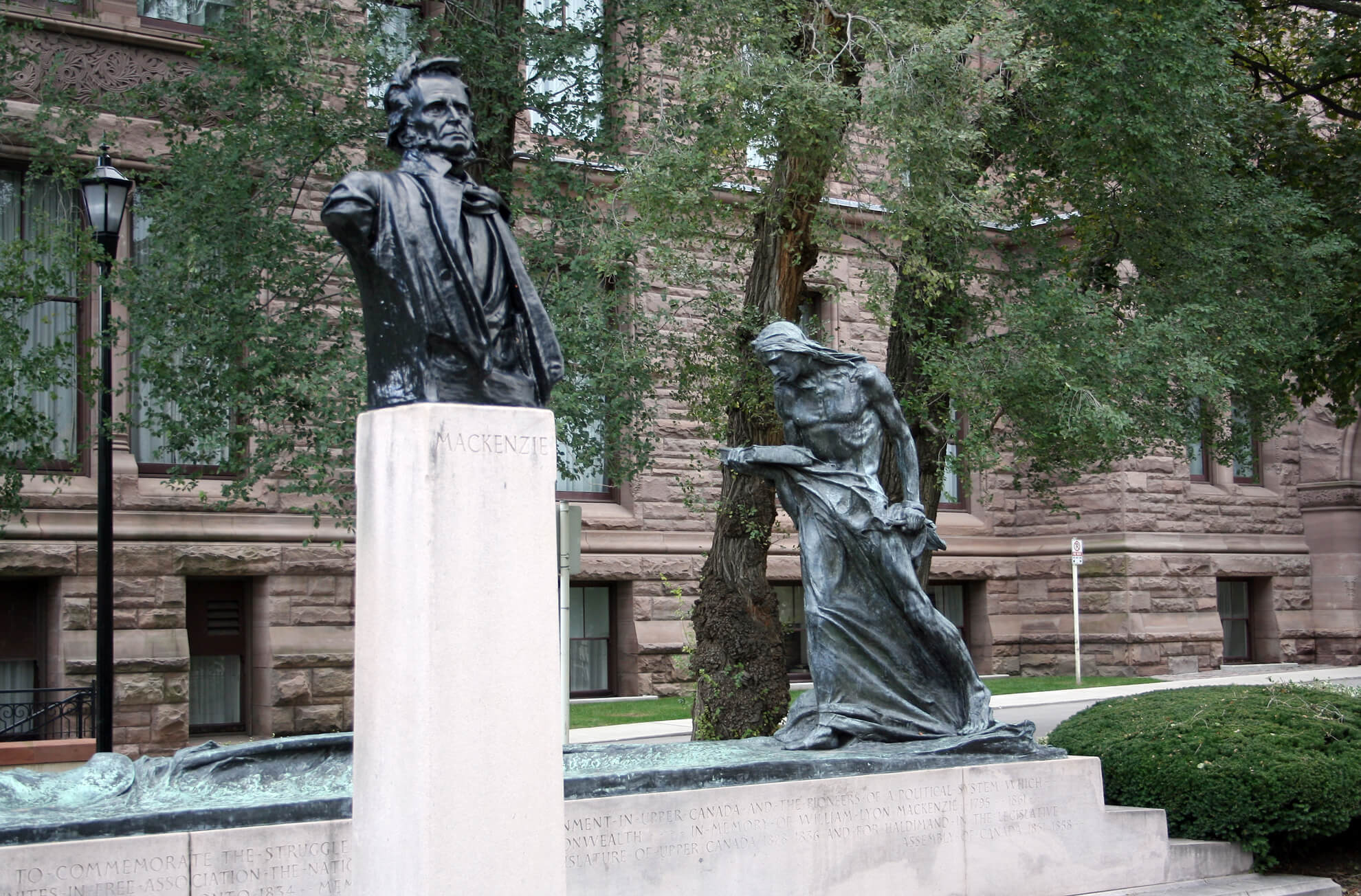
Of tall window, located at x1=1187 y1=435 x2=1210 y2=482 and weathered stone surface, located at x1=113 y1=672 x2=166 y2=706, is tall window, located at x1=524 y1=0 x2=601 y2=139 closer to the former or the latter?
weathered stone surface, located at x1=113 y1=672 x2=166 y2=706

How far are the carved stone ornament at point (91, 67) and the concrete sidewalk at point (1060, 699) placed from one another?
29.3 ft

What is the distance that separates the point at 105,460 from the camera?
11680mm

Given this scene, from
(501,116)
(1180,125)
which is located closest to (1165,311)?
(1180,125)

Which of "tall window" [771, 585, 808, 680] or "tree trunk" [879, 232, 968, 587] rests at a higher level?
"tree trunk" [879, 232, 968, 587]

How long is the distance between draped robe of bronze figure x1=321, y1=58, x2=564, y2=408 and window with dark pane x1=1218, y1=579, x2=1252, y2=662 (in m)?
25.5

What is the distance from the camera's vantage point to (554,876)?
529 centimetres

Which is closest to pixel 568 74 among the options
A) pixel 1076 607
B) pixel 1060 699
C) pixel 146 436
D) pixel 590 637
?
pixel 146 436

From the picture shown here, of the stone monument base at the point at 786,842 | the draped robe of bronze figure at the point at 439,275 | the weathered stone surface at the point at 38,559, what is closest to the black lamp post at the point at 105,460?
the stone monument base at the point at 786,842

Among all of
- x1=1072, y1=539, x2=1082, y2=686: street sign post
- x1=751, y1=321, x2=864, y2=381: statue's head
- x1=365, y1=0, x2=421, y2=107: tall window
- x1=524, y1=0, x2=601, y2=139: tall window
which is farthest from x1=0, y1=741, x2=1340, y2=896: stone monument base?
x1=1072, y1=539, x2=1082, y2=686: street sign post

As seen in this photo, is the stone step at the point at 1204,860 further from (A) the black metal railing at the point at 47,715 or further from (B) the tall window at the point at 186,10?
(B) the tall window at the point at 186,10

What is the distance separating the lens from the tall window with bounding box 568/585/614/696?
73.9ft

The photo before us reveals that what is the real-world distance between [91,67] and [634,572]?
10.1 m

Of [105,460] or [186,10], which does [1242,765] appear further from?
[186,10]

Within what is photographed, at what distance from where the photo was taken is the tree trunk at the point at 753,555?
13.7 meters
